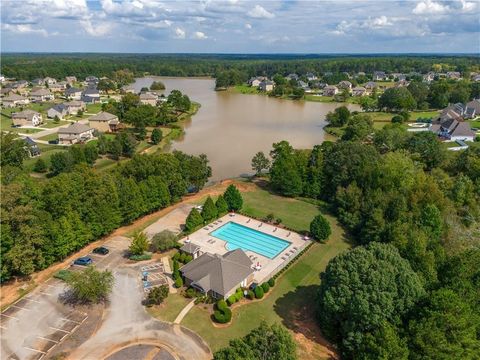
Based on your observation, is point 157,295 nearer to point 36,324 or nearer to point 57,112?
point 36,324

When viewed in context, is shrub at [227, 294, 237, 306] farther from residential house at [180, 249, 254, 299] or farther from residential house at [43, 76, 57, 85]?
residential house at [43, 76, 57, 85]

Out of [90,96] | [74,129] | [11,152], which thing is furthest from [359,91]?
[11,152]

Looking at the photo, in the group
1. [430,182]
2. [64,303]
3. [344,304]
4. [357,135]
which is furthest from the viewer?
[357,135]

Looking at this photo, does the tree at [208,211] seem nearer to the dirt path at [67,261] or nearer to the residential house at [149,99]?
the dirt path at [67,261]

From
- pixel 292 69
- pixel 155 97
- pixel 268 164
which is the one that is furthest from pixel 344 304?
pixel 292 69

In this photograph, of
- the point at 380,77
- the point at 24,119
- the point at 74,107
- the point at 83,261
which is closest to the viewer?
the point at 83,261

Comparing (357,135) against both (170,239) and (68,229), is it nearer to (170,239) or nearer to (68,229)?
(170,239)

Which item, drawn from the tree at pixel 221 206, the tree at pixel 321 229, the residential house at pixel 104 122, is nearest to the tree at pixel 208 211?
the tree at pixel 221 206
